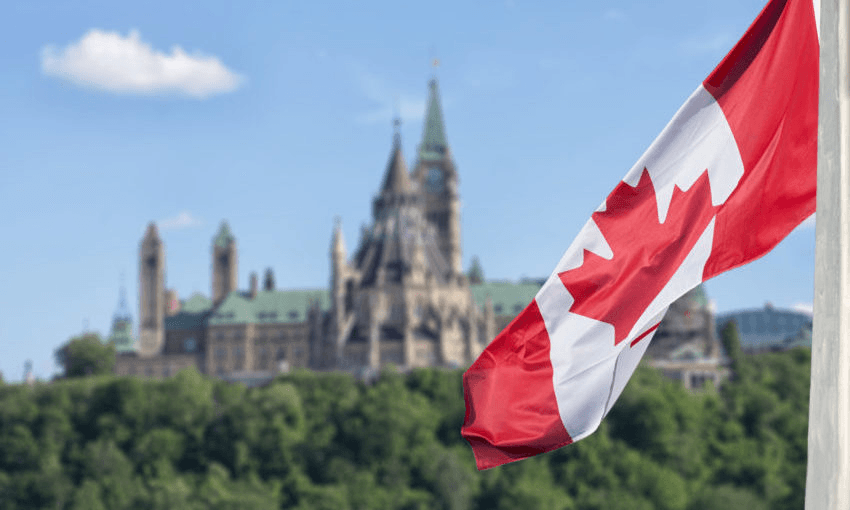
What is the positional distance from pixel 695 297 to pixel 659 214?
174 m

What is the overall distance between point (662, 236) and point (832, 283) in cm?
241

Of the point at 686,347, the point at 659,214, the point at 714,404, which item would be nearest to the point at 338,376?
the point at 714,404

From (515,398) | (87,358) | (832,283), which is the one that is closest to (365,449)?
(87,358)

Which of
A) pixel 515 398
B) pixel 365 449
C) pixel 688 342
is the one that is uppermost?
pixel 688 342

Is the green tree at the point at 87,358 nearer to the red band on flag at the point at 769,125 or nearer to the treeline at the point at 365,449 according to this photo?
the treeline at the point at 365,449

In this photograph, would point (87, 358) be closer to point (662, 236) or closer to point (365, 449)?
point (365, 449)

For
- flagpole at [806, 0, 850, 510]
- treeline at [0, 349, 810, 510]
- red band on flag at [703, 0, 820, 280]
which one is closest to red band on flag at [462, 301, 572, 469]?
red band on flag at [703, 0, 820, 280]

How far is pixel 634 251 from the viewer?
1137 cm

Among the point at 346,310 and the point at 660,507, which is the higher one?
the point at 346,310

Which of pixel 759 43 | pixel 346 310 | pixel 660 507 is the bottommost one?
pixel 660 507

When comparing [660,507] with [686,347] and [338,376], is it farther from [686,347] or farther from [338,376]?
[686,347]

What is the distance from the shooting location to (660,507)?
118 metres

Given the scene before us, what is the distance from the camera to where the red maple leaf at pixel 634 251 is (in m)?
11.2

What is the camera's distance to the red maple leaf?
11250mm
